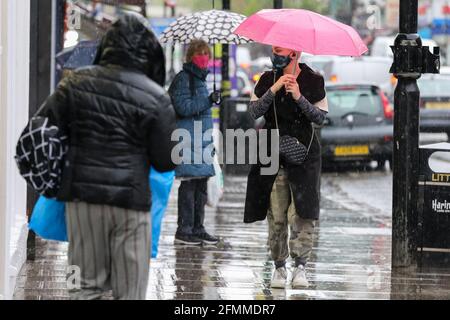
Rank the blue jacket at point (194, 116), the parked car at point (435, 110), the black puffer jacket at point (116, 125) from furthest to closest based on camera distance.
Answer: the parked car at point (435, 110)
the blue jacket at point (194, 116)
the black puffer jacket at point (116, 125)

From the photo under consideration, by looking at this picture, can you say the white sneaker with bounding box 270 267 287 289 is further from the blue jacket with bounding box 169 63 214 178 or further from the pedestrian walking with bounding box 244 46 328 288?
the blue jacket with bounding box 169 63 214 178

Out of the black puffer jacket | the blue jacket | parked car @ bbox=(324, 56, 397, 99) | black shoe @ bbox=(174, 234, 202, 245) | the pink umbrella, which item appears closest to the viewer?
the black puffer jacket

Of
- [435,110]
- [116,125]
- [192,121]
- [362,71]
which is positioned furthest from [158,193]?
[362,71]

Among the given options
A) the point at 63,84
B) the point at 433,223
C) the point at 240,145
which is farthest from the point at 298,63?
the point at 240,145

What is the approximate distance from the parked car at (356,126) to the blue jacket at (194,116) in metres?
9.63

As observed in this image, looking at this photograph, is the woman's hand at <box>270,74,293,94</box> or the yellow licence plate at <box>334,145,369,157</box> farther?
the yellow licence plate at <box>334,145,369,157</box>

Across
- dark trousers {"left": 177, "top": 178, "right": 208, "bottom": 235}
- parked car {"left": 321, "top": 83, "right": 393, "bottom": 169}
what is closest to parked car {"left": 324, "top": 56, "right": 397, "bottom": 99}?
parked car {"left": 321, "top": 83, "right": 393, "bottom": 169}

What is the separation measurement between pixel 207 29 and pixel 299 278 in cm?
301

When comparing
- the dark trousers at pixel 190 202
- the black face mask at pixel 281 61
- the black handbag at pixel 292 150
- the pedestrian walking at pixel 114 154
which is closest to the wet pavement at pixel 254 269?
the dark trousers at pixel 190 202

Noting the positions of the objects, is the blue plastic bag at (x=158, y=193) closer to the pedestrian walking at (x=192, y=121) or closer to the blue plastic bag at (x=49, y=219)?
the blue plastic bag at (x=49, y=219)

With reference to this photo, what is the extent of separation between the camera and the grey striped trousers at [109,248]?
245 inches

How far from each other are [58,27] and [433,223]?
216 inches

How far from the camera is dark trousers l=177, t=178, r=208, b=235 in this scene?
37.6ft

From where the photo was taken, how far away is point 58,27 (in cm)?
1362
